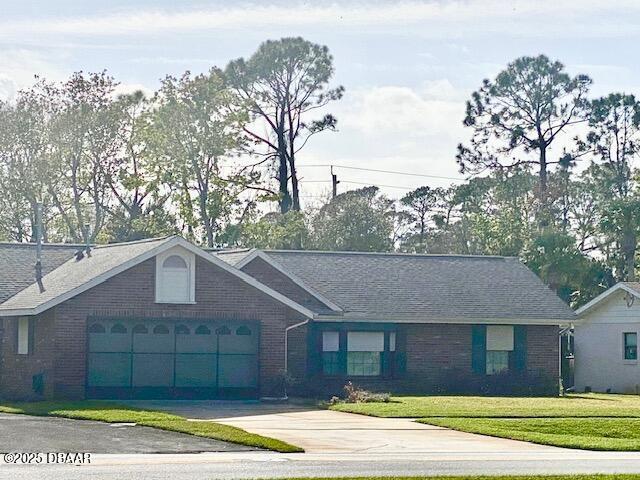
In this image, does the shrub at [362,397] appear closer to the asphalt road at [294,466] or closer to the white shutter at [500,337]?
the white shutter at [500,337]

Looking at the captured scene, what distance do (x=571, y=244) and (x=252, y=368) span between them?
1095 inches

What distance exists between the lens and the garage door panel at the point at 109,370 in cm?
4100

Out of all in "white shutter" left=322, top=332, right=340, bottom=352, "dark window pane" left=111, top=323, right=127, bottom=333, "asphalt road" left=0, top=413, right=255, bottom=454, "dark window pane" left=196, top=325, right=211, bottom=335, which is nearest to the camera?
"asphalt road" left=0, top=413, right=255, bottom=454

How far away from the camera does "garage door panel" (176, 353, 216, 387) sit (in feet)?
138

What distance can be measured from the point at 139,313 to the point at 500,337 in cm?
1352

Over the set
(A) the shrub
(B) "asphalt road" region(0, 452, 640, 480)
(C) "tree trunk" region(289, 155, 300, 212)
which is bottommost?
(B) "asphalt road" region(0, 452, 640, 480)

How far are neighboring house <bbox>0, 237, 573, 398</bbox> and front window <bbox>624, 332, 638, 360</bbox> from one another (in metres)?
4.09

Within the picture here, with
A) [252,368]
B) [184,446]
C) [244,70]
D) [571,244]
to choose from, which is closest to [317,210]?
[244,70]

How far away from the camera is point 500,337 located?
49.0 meters

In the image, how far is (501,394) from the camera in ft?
158

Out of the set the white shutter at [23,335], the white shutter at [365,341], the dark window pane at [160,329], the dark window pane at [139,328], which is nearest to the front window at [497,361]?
the white shutter at [365,341]

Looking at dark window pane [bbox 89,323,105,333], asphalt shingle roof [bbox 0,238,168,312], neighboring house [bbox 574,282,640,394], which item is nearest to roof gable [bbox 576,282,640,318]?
neighboring house [bbox 574,282,640,394]

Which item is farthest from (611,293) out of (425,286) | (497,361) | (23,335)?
(23,335)

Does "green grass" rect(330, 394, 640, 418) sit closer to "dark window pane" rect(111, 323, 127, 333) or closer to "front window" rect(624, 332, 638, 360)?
"dark window pane" rect(111, 323, 127, 333)
